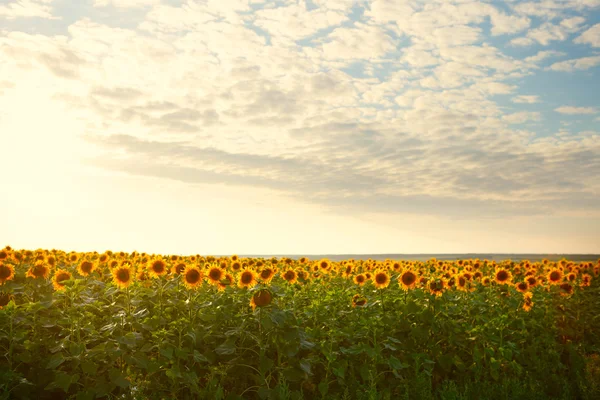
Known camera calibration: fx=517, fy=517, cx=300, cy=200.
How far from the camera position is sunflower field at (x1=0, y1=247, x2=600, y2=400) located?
8133 mm

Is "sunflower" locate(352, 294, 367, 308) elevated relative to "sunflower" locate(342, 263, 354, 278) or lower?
lower

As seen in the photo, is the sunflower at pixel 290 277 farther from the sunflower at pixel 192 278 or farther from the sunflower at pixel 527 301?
the sunflower at pixel 527 301

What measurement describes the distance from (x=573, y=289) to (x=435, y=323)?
691cm

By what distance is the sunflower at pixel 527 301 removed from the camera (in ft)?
43.5

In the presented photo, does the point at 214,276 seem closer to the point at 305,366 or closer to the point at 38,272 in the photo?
the point at 305,366

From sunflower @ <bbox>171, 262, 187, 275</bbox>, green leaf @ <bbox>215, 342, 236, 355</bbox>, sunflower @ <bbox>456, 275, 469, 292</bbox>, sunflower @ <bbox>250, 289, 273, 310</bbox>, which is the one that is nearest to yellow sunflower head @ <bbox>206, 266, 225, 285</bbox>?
sunflower @ <bbox>171, 262, 187, 275</bbox>

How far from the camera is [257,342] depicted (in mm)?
8219

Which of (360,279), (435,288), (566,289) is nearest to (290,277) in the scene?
(360,279)

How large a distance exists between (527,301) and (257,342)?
8.50 m

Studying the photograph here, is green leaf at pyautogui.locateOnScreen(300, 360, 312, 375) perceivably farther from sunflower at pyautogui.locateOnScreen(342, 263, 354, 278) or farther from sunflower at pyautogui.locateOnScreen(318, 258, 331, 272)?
sunflower at pyautogui.locateOnScreen(318, 258, 331, 272)

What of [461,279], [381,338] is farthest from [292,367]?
[461,279]

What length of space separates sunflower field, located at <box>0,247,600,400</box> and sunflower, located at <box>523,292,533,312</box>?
1.04 m

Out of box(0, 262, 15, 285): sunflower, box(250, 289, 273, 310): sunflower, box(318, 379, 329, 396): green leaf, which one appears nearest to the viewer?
box(250, 289, 273, 310): sunflower

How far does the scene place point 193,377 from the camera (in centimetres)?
Answer: 787
